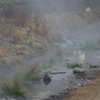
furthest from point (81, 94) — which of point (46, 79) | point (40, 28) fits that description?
point (40, 28)

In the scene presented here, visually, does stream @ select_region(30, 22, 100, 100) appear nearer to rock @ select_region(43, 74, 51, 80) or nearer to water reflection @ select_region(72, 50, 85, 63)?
water reflection @ select_region(72, 50, 85, 63)

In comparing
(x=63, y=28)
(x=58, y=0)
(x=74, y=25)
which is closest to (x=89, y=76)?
(x=63, y=28)

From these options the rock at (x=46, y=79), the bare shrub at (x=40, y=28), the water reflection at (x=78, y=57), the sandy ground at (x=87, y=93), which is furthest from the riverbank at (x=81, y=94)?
the bare shrub at (x=40, y=28)

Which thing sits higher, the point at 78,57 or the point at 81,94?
the point at 78,57

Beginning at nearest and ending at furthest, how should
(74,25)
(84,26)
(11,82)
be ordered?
(11,82), (74,25), (84,26)

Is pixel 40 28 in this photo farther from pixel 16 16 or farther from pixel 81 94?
pixel 81 94

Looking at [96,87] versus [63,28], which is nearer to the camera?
[96,87]

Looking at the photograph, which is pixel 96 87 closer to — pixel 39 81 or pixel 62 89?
pixel 62 89

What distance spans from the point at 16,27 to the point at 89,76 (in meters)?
9.38

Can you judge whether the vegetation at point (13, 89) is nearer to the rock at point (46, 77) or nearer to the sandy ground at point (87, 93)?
the sandy ground at point (87, 93)

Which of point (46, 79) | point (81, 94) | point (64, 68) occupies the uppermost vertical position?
point (64, 68)

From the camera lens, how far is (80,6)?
40.4m

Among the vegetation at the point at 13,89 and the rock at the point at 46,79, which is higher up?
the rock at the point at 46,79

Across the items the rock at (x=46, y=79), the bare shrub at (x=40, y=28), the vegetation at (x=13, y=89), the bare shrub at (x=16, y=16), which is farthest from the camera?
the bare shrub at (x=40, y=28)
